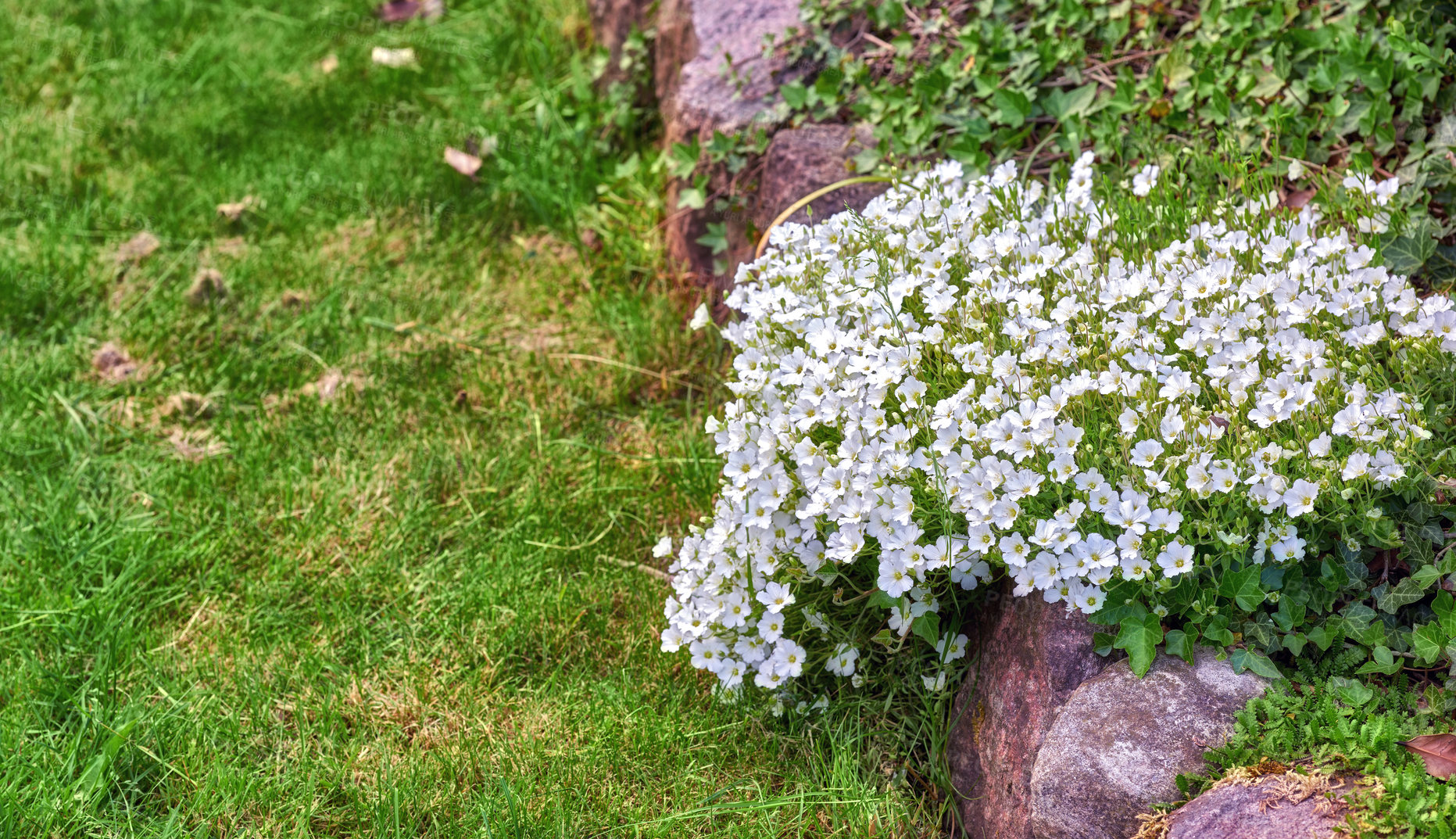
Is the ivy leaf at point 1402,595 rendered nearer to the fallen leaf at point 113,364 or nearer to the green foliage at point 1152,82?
the green foliage at point 1152,82

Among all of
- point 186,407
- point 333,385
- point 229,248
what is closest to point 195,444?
point 186,407

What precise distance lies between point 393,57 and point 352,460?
2.53 metres

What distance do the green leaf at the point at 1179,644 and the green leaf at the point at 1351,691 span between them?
0.74ft

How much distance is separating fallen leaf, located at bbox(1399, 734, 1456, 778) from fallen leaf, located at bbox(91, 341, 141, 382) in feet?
11.8

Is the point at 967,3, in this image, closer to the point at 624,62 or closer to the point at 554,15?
the point at 624,62

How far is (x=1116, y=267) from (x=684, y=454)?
4.32 feet

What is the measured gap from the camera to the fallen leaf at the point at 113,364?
144 inches

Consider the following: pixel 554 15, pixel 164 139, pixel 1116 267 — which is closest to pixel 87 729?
pixel 1116 267

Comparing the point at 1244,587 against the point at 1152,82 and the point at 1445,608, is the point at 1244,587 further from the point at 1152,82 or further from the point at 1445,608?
the point at 1152,82

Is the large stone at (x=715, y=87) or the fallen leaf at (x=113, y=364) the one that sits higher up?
the large stone at (x=715, y=87)

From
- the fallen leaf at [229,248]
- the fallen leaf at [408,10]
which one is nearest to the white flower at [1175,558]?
the fallen leaf at [229,248]

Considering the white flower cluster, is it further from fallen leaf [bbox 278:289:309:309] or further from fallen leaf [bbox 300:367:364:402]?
fallen leaf [bbox 278:289:309:309]

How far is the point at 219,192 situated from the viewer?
4.40m

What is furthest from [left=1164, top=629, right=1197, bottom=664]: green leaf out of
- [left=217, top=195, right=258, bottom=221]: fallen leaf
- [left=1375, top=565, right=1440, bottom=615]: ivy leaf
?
[left=217, top=195, right=258, bottom=221]: fallen leaf
